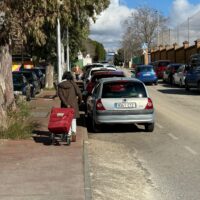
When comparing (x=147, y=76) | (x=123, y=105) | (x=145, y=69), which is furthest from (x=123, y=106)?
(x=145, y=69)

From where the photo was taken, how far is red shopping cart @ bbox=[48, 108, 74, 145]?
12.3 metres

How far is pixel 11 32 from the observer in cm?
1251

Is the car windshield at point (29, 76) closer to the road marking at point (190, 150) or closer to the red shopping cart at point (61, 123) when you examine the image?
the red shopping cart at point (61, 123)

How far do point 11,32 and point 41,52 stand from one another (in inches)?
921

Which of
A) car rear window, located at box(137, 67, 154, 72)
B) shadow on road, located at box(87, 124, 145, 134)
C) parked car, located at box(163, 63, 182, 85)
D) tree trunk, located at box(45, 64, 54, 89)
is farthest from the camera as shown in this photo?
parked car, located at box(163, 63, 182, 85)

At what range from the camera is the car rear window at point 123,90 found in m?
15.2

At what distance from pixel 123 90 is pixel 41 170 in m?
6.35

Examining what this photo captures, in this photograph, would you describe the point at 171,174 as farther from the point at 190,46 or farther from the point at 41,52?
the point at 190,46

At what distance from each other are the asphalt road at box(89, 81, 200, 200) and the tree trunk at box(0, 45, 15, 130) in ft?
7.29

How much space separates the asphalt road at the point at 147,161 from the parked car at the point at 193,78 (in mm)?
12520

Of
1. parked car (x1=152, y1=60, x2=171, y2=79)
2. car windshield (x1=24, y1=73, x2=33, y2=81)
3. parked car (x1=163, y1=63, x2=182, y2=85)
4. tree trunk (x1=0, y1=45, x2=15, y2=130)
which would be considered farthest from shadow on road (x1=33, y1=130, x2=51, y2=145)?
parked car (x1=152, y1=60, x2=171, y2=79)

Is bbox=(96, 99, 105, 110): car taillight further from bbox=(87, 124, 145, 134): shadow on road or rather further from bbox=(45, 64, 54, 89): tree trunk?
bbox=(45, 64, 54, 89): tree trunk

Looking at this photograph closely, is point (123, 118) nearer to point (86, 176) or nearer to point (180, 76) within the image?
point (86, 176)

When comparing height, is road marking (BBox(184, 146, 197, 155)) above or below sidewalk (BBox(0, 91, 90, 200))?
below
